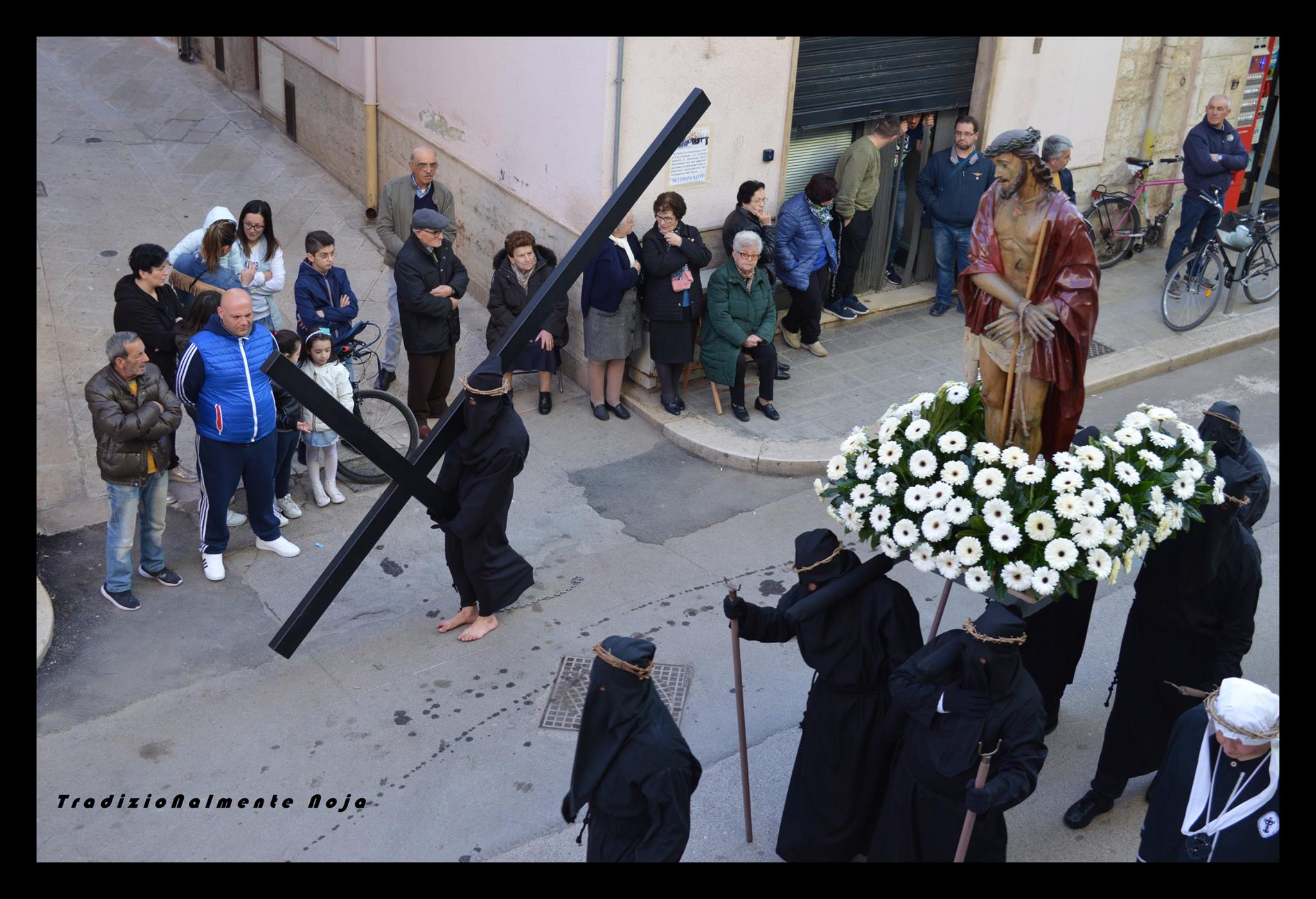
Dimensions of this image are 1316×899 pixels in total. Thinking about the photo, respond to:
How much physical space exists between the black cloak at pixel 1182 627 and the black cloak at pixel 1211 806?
1.07m

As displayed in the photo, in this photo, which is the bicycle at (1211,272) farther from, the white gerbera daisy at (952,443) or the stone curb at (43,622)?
the stone curb at (43,622)

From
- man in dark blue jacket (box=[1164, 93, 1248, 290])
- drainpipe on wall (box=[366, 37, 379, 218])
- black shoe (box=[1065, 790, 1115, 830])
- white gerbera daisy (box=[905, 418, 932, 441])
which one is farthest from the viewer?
drainpipe on wall (box=[366, 37, 379, 218])

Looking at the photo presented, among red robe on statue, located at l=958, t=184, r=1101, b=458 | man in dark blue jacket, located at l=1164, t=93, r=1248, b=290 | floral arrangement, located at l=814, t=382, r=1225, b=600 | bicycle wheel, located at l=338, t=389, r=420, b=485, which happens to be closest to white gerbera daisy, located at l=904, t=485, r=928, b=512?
floral arrangement, located at l=814, t=382, r=1225, b=600

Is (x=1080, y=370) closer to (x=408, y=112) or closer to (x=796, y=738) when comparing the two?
(x=796, y=738)

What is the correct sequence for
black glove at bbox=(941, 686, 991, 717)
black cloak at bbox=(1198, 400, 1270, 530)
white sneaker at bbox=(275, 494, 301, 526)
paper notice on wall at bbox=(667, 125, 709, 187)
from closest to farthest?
1. black glove at bbox=(941, 686, 991, 717)
2. black cloak at bbox=(1198, 400, 1270, 530)
3. white sneaker at bbox=(275, 494, 301, 526)
4. paper notice on wall at bbox=(667, 125, 709, 187)

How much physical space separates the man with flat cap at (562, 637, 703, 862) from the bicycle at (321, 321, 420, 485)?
4.41 metres

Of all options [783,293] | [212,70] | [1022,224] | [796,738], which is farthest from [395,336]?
[212,70]

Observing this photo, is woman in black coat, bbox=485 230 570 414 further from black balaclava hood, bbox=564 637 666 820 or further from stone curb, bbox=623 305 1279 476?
black balaclava hood, bbox=564 637 666 820

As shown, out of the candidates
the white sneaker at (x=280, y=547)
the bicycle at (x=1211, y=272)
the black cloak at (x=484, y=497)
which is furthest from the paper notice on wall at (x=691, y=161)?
the bicycle at (x=1211, y=272)

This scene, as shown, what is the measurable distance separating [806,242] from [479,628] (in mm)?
4916

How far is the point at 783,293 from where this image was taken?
11289 millimetres

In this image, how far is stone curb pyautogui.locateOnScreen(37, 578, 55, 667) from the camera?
23.3ft

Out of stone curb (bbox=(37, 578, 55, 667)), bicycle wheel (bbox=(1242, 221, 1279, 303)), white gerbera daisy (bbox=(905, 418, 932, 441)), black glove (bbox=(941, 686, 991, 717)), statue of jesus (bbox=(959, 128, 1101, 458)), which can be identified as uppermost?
statue of jesus (bbox=(959, 128, 1101, 458))

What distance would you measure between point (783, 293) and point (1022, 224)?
5.76 m
